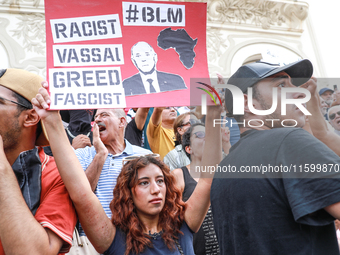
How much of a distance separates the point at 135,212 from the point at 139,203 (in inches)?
2.4

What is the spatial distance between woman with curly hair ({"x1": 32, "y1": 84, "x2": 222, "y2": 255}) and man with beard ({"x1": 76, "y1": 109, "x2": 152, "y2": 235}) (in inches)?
13.4

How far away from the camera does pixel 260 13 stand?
8.39 m

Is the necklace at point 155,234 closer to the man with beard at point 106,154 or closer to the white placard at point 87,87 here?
the man with beard at point 106,154

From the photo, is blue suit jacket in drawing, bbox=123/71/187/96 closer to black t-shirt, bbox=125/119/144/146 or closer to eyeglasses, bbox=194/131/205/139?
eyeglasses, bbox=194/131/205/139

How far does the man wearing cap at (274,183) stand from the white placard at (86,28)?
0.75 metres

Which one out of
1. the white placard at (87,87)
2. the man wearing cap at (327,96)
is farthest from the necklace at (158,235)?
the man wearing cap at (327,96)

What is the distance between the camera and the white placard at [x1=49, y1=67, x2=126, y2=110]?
65.6 inches

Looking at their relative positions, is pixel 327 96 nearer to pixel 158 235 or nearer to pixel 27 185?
pixel 158 235

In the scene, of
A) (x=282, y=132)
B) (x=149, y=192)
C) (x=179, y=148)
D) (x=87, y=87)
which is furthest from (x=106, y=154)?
(x=282, y=132)

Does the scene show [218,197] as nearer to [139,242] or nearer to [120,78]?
[139,242]

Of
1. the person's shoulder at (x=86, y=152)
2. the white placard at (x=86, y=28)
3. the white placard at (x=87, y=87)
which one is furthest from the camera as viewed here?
the person's shoulder at (x=86, y=152)

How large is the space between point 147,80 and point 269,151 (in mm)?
760

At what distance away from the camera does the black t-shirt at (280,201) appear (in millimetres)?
1185

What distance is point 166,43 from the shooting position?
1.90 m
